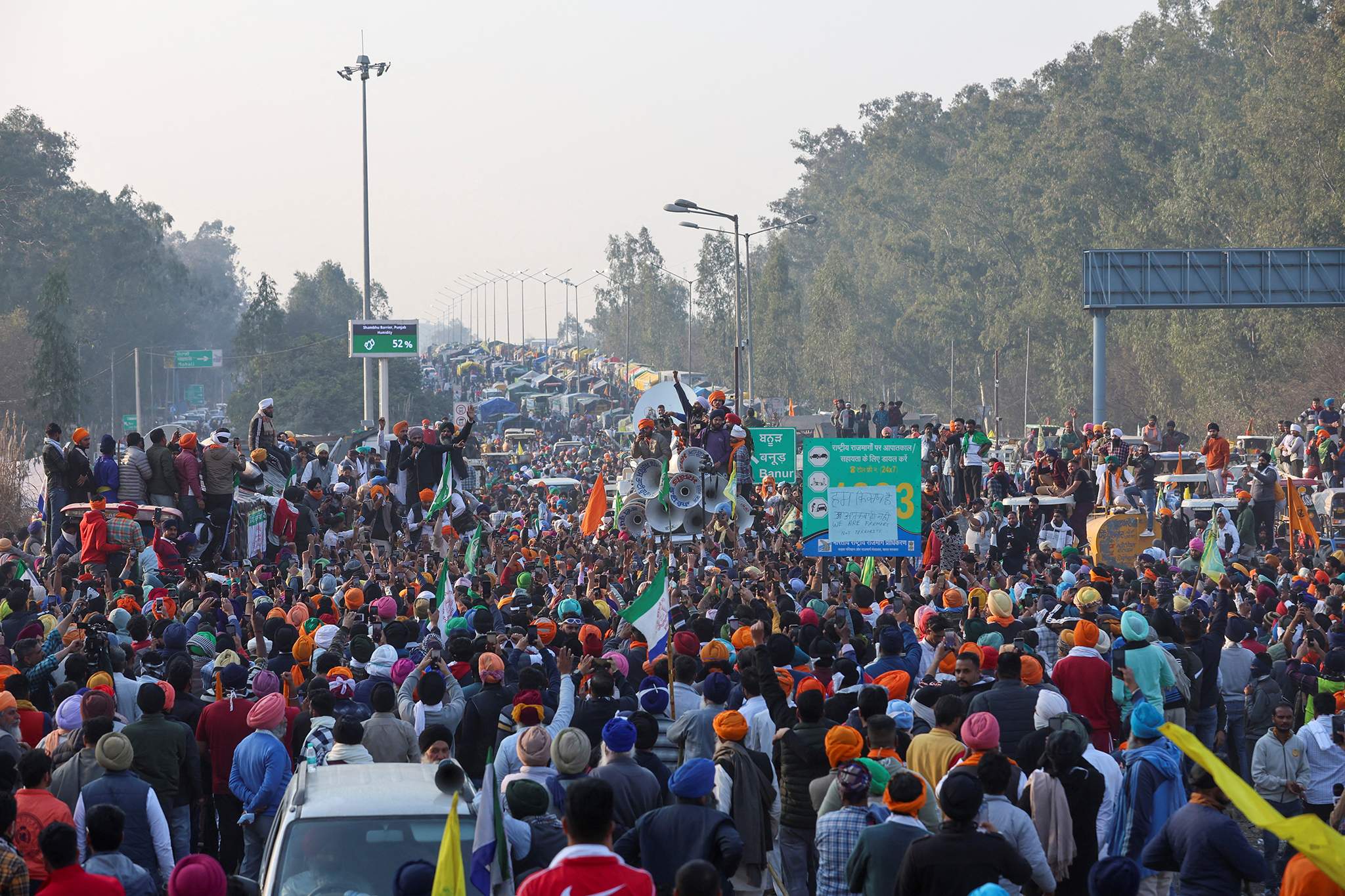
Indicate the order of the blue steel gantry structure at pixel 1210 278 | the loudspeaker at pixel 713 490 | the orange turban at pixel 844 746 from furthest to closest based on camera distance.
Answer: the blue steel gantry structure at pixel 1210 278 < the loudspeaker at pixel 713 490 < the orange turban at pixel 844 746

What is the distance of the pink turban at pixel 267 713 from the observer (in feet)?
26.5

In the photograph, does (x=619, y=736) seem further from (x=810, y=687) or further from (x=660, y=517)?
(x=660, y=517)

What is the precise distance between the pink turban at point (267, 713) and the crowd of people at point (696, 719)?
12 mm

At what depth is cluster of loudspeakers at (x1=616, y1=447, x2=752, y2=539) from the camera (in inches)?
746

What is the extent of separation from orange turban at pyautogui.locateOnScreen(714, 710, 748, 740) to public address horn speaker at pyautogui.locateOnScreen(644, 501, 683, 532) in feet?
38.2

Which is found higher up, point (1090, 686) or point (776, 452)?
point (776, 452)

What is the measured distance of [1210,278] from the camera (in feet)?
142

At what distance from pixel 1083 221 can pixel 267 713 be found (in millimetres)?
61861

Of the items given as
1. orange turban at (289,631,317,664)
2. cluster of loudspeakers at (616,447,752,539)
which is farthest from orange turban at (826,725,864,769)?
cluster of loudspeakers at (616,447,752,539)

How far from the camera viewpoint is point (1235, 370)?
179 ft

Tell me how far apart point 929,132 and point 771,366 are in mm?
18427

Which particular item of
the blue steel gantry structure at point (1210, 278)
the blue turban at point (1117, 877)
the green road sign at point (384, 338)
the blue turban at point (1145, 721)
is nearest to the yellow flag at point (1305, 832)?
the blue turban at point (1117, 877)


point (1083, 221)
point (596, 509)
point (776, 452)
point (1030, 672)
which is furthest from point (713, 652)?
point (1083, 221)

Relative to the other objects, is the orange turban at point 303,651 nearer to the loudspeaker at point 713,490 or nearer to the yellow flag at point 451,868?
the yellow flag at point 451,868
